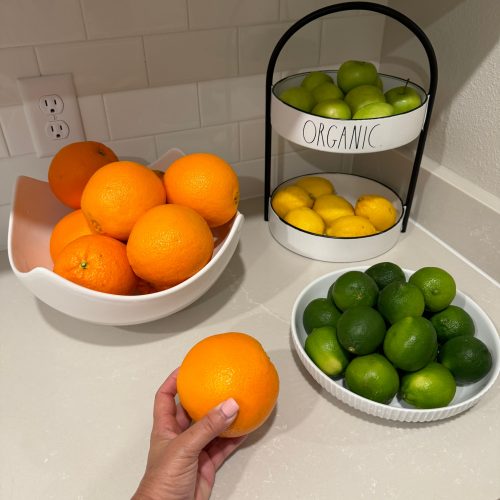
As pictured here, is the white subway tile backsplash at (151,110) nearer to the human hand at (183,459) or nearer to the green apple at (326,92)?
the green apple at (326,92)

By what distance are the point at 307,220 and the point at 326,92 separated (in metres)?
0.20

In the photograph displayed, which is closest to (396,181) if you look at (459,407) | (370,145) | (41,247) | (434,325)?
(370,145)

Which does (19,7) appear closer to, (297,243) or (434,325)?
(297,243)

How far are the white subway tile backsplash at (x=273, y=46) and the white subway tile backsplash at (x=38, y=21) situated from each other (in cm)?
27

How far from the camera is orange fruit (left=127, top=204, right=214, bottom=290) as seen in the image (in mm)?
551

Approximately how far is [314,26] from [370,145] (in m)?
0.31

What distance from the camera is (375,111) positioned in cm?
69

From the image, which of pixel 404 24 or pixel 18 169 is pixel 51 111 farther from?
pixel 404 24

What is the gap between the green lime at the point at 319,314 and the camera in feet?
1.94

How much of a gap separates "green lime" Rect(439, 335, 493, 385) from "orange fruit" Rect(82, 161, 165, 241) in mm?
400

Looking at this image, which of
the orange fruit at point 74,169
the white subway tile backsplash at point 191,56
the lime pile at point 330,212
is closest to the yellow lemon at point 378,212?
the lime pile at point 330,212

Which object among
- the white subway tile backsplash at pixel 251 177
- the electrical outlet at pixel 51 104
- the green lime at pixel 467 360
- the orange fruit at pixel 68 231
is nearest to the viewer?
the green lime at pixel 467 360

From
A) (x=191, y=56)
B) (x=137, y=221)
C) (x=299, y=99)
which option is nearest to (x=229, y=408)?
(x=137, y=221)

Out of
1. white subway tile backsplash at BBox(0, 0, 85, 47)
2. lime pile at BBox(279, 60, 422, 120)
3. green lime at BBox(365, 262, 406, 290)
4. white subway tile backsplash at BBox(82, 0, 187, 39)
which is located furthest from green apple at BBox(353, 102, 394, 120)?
white subway tile backsplash at BBox(0, 0, 85, 47)
